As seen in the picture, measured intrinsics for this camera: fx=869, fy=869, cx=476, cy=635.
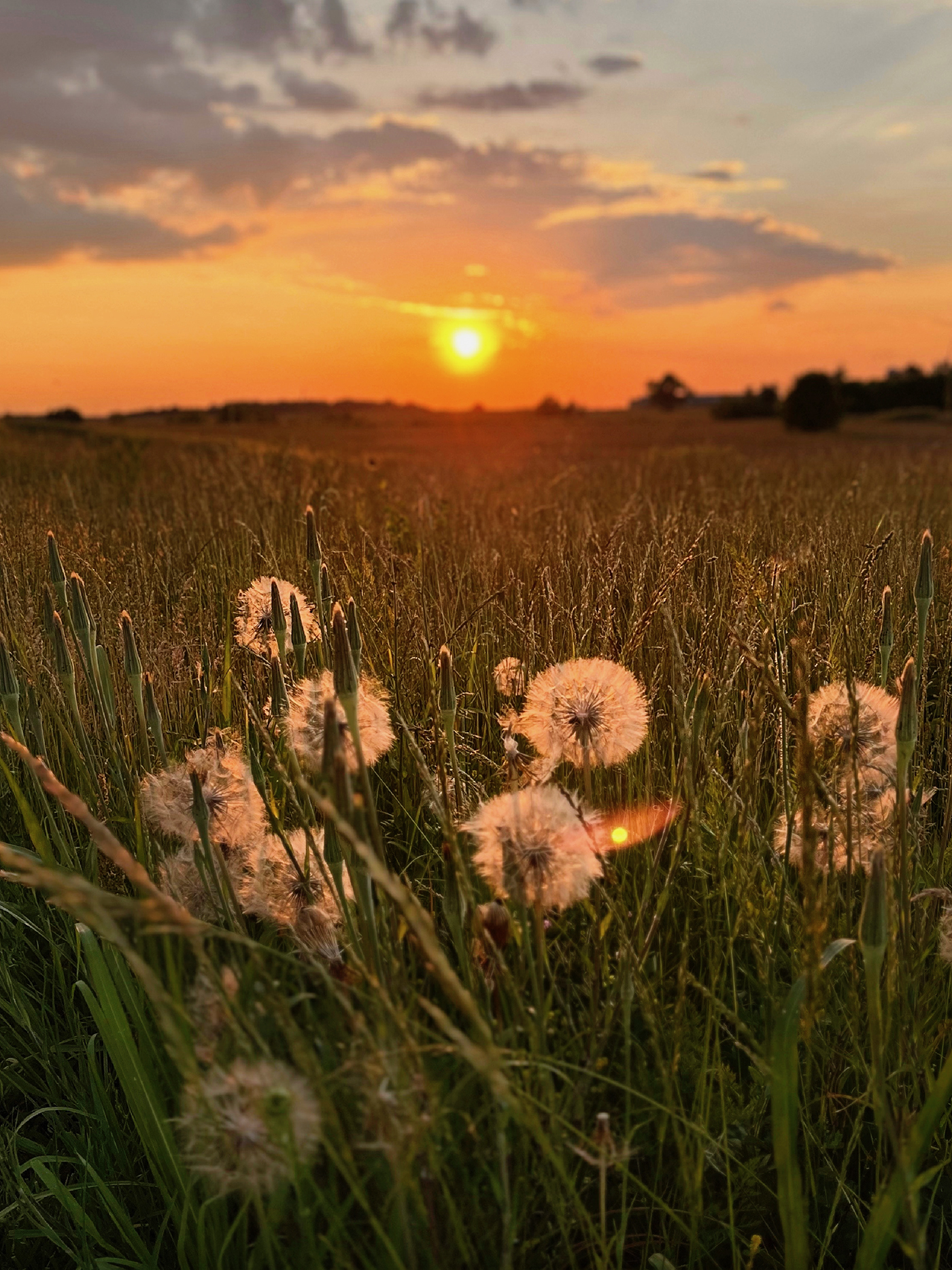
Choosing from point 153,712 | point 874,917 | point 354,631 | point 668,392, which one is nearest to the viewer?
point 874,917

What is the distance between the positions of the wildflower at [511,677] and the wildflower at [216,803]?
926 millimetres

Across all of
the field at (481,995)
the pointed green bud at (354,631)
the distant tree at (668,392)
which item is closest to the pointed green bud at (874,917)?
the field at (481,995)

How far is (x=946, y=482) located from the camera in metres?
9.14

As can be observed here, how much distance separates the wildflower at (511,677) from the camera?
2.33 m

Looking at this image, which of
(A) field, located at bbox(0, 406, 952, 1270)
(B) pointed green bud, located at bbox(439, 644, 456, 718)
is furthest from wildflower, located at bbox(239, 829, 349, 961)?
(B) pointed green bud, located at bbox(439, 644, 456, 718)

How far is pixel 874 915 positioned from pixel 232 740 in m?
1.20

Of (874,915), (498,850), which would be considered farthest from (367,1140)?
(874,915)

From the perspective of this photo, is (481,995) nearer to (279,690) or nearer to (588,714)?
(588,714)

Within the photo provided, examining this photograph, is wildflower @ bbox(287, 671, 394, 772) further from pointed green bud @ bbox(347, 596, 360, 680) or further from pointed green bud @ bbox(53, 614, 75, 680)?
pointed green bud @ bbox(53, 614, 75, 680)

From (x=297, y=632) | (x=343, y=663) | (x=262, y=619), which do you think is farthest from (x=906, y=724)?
(x=262, y=619)

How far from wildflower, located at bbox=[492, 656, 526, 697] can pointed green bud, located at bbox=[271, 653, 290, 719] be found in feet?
2.51

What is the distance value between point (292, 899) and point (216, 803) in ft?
0.70

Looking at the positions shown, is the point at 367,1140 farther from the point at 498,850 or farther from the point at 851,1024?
the point at 851,1024

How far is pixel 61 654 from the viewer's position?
164 centimetres
